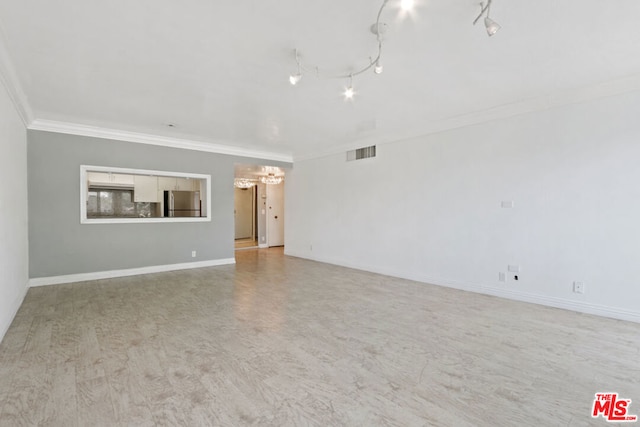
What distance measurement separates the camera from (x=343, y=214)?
21.8ft

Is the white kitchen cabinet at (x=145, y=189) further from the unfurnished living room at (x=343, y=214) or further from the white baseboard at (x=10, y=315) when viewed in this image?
the white baseboard at (x=10, y=315)

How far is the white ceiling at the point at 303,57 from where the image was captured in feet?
7.12

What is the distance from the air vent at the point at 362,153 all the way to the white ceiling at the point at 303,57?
4.25 ft

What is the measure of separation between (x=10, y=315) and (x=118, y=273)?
7.34 feet

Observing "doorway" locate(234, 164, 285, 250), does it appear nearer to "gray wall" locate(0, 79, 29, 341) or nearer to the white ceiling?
the white ceiling

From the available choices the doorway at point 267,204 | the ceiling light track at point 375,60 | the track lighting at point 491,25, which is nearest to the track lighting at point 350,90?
the ceiling light track at point 375,60

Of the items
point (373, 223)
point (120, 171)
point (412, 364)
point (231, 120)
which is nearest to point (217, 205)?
point (120, 171)

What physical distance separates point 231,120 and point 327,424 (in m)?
4.32

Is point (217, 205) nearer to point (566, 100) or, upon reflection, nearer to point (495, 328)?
point (495, 328)

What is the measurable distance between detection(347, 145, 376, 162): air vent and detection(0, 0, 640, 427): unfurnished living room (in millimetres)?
52

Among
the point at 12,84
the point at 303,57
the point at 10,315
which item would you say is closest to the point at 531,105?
the point at 303,57

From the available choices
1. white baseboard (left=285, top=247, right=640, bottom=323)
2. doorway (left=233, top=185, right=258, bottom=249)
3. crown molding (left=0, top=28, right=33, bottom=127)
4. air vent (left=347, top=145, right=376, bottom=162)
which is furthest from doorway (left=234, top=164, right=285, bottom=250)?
crown molding (left=0, top=28, right=33, bottom=127)

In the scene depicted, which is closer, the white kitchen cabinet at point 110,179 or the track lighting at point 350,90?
the track lighting at point 350,90

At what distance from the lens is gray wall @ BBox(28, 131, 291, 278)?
473 centimetres
